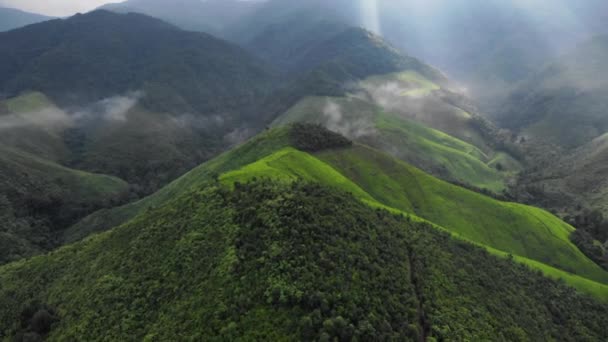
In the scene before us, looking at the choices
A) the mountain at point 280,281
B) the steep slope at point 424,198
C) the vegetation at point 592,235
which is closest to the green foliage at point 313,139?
the steep slope at point 424,198

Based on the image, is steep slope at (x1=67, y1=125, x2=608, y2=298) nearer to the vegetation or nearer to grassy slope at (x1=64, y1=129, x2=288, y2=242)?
grassy slope at (x1=64, y1=129, x2=288, y2=242)

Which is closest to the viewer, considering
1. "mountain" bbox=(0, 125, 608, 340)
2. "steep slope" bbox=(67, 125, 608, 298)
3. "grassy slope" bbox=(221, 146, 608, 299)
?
"mountain" bbox=(0, 125, 608, 340)

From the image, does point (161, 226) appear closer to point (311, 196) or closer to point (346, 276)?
point (311, 196)

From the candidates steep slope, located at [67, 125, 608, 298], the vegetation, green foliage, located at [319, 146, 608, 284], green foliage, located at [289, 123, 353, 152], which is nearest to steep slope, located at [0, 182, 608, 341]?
steep slope, located at [67, 125, 608, 298]


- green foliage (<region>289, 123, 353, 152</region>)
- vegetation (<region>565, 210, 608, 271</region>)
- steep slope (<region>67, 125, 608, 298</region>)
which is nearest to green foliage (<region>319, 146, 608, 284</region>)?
steep slope (<region>67, 125, 608, 298</region>)

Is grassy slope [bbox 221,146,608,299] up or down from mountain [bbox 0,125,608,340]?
up

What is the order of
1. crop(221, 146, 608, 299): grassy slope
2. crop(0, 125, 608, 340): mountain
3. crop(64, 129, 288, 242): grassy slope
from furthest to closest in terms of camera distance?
1. crop(64, 129, 288, 242): grassy slope
2. crop(221, 146, 608, 299): grassy slope
3. crop(0, 125, 608, 340): mountain

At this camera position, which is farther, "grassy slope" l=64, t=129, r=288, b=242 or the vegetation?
"grassy slope" l=64, t=129, r=288, b=242
